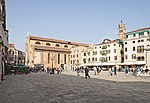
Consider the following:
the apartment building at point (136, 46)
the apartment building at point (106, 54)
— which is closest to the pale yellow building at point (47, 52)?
A: the apartment building at point (106, 54)

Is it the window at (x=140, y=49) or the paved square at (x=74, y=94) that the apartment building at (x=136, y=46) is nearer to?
the window at (x=140, y=49)

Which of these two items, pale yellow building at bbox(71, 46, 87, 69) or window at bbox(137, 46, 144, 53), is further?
pale yellow building at bbox(71, 46, 87, 69)

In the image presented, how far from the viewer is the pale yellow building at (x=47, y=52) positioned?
257ft

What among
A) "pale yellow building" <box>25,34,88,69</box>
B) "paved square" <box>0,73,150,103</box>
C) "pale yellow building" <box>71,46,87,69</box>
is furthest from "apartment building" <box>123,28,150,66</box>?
"paved square" <box>0,73,150,103</box>

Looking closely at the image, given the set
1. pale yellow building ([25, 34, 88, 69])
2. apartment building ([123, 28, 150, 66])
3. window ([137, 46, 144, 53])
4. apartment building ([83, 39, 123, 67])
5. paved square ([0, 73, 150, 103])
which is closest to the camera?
paved square ([0, 73, 150, 103])

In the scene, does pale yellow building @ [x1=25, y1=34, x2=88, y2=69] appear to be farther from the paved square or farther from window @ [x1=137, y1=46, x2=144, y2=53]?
the paved square

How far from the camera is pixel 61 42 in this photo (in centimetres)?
8975

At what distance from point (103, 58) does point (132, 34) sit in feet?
45.2

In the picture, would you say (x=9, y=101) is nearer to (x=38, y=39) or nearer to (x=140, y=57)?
(x=140, y=57)

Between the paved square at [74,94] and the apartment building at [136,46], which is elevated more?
the apartment building at [136,46]

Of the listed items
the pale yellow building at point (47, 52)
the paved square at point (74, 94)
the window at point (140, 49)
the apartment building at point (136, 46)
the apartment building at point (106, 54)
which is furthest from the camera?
the pale yellow building at point (47, 52)

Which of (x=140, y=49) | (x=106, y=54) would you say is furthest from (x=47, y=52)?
(x=140, y=49)

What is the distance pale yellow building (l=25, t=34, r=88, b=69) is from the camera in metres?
78.4

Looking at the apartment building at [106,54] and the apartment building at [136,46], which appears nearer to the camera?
the apartment building at [136,46]
